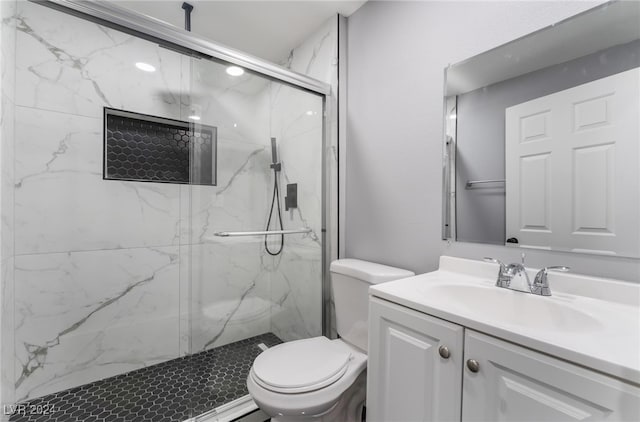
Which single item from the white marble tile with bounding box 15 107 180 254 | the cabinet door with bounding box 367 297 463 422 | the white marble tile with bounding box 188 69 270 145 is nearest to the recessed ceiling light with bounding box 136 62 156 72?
the white marble tile with bounding box 15 107 180 254

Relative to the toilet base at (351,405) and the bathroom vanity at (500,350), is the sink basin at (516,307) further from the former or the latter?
the toilet base at (351,405)

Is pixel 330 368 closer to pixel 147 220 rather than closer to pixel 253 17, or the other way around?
pixel 147 220

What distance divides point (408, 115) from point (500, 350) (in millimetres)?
1143

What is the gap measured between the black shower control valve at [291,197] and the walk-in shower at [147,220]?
39mm

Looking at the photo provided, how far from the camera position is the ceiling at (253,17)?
67.3 inches

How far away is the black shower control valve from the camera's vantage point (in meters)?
1.76

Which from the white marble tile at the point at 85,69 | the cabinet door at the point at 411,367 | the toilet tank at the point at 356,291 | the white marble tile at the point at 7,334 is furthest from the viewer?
the white marble tile at the point at 85,69

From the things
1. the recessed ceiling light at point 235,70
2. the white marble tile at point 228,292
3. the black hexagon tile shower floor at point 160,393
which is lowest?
the black hexagon tile shower floor at point 160,393

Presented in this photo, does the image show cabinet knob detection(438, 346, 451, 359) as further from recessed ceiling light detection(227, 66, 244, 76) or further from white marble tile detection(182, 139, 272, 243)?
recessed ceiling light detection(227, 66, 244, 76)

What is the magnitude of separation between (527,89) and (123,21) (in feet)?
5.50

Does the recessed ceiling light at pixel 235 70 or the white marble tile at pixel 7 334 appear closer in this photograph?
the white marble tile at pixel 7 334

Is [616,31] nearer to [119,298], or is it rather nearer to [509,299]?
[509,299]

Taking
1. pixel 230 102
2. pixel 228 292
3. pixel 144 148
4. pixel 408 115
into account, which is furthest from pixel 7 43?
pixel 408 115

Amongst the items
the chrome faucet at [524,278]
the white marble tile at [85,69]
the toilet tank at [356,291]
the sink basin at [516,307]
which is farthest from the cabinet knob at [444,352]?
the white marble tile at [85,69]
